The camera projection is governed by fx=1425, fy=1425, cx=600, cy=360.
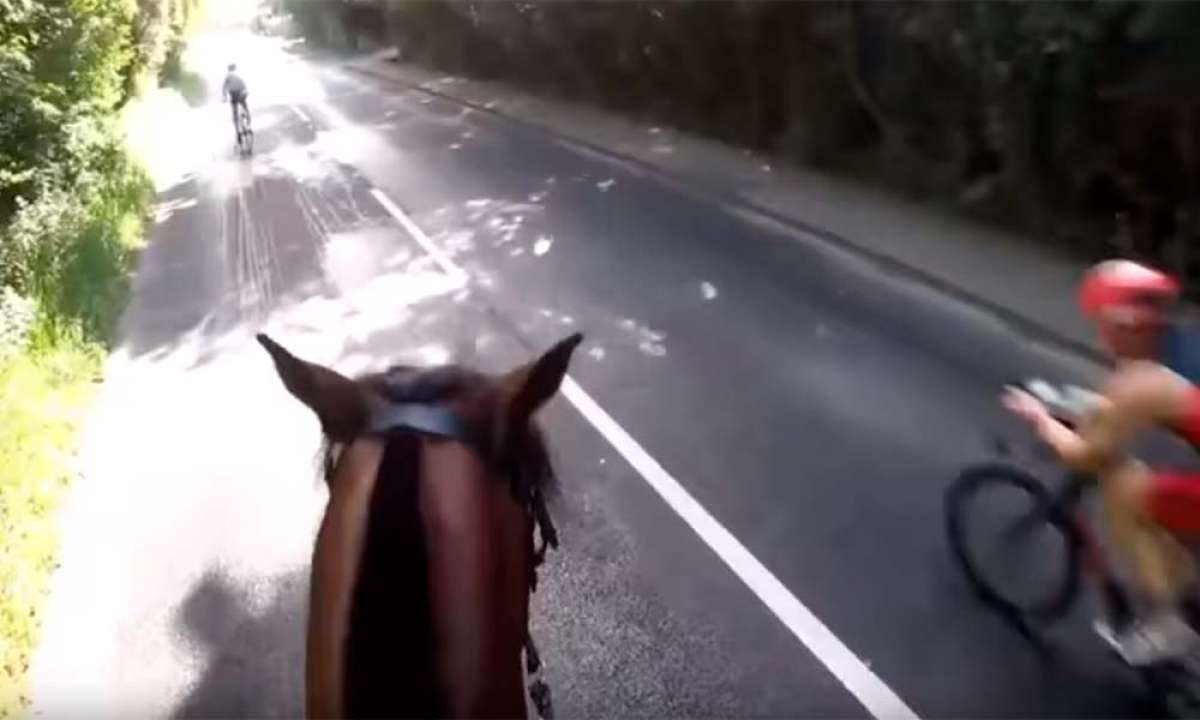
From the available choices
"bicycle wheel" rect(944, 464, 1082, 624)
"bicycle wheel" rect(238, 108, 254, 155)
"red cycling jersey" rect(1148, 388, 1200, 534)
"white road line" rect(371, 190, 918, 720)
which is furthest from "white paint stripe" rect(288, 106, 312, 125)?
"red cycling jersey" rect(1148, 388, 1200, 534)

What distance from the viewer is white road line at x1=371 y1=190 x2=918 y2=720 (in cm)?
566

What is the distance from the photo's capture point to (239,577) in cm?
760

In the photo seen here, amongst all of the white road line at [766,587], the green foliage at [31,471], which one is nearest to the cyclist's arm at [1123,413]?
the white road line at [766,587]

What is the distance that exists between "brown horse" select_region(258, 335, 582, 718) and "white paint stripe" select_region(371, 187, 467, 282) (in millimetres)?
12373

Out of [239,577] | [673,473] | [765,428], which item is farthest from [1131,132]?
[239,577]

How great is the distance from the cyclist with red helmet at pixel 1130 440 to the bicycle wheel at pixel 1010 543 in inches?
26.5

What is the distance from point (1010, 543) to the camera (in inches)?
242

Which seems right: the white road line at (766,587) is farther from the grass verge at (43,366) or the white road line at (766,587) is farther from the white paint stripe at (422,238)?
the white paint stripe at (422,238)

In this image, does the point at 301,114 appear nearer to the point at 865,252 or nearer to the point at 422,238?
the point at 422,238

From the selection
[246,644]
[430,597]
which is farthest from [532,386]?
[246,644]

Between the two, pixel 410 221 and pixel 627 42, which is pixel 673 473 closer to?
pixel 410 221

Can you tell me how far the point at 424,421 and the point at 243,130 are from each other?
27755 mm

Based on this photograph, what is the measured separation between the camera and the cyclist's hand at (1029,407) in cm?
544

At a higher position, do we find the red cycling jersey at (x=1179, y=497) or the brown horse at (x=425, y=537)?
the brown horse at (x=425, y=537)
